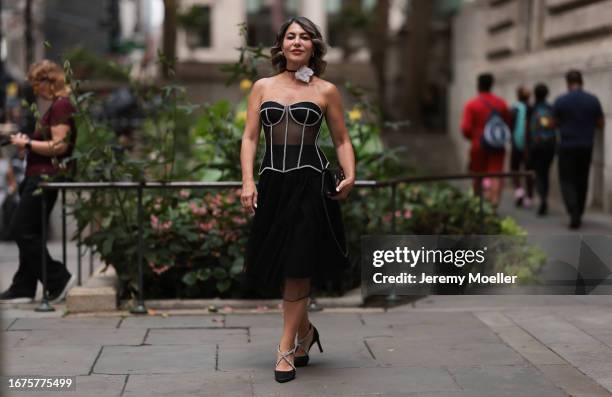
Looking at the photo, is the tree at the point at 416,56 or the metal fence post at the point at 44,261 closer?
the metal fence post at the point at 44,261

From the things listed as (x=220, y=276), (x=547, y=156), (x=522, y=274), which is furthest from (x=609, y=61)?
(x=220, y=276)

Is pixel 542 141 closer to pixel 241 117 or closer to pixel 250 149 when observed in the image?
pixel 241 117

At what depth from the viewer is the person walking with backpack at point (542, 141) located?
14.7m

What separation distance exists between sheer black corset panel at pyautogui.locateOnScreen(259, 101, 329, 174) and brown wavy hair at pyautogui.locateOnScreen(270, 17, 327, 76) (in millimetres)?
254

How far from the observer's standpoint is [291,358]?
625 cm

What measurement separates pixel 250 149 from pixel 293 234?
501 millimetres

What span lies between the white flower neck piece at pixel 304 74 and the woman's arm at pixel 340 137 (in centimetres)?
14

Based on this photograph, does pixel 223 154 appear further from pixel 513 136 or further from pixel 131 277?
pixel 513 136

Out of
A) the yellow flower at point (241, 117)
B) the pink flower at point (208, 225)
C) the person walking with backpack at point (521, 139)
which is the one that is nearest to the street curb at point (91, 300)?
the pink flower at point (208, 225)

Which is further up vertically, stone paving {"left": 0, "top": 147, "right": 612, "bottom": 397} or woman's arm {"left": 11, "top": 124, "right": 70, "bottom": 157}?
woman's arm {"left": 11, "top": 124, "right": 70, "bottom": 157}

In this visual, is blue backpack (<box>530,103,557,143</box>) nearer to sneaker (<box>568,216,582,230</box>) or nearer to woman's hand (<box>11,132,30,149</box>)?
sneaker (<box>568,216,582,230</box>)

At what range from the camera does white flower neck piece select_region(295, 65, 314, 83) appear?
6.19 metres

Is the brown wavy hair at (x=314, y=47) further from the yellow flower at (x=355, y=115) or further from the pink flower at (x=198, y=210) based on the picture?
the yellow flower at (x=355, y=115)

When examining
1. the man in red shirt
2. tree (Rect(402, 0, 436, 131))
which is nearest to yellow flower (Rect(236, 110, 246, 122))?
the man in red shirt
